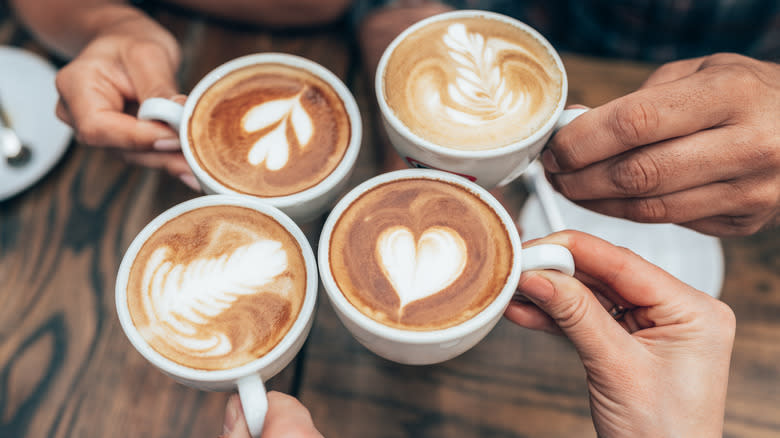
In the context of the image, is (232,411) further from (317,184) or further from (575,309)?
(575,309)

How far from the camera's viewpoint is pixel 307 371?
1.07m

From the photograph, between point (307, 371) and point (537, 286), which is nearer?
point (537, 286)

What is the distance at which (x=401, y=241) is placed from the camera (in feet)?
2.63

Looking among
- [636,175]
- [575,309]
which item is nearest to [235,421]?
[575,309]

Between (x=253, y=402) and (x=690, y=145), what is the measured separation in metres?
0.74

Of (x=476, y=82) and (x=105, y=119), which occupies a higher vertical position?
(x=476, y=82)

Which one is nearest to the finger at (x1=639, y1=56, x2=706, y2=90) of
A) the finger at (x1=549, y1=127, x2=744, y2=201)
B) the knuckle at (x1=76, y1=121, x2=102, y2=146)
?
the finger at (x1=549, y1=127, x2=744, y2=201)

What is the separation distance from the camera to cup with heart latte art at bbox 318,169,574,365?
2.38 feet

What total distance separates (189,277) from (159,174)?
531mm

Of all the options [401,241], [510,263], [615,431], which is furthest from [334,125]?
[615,431]

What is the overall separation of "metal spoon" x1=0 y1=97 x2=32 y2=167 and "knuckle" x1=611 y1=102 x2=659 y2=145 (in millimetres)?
1218

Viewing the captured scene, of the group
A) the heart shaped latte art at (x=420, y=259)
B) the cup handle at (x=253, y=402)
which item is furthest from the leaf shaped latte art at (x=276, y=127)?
the cup handle at (x=253, y=402)

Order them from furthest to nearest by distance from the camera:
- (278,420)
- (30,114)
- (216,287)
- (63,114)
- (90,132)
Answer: (30,114), (63,114), (90,132), (216,287), (278,420)

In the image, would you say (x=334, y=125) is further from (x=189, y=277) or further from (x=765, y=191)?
(x=765, y=191)
